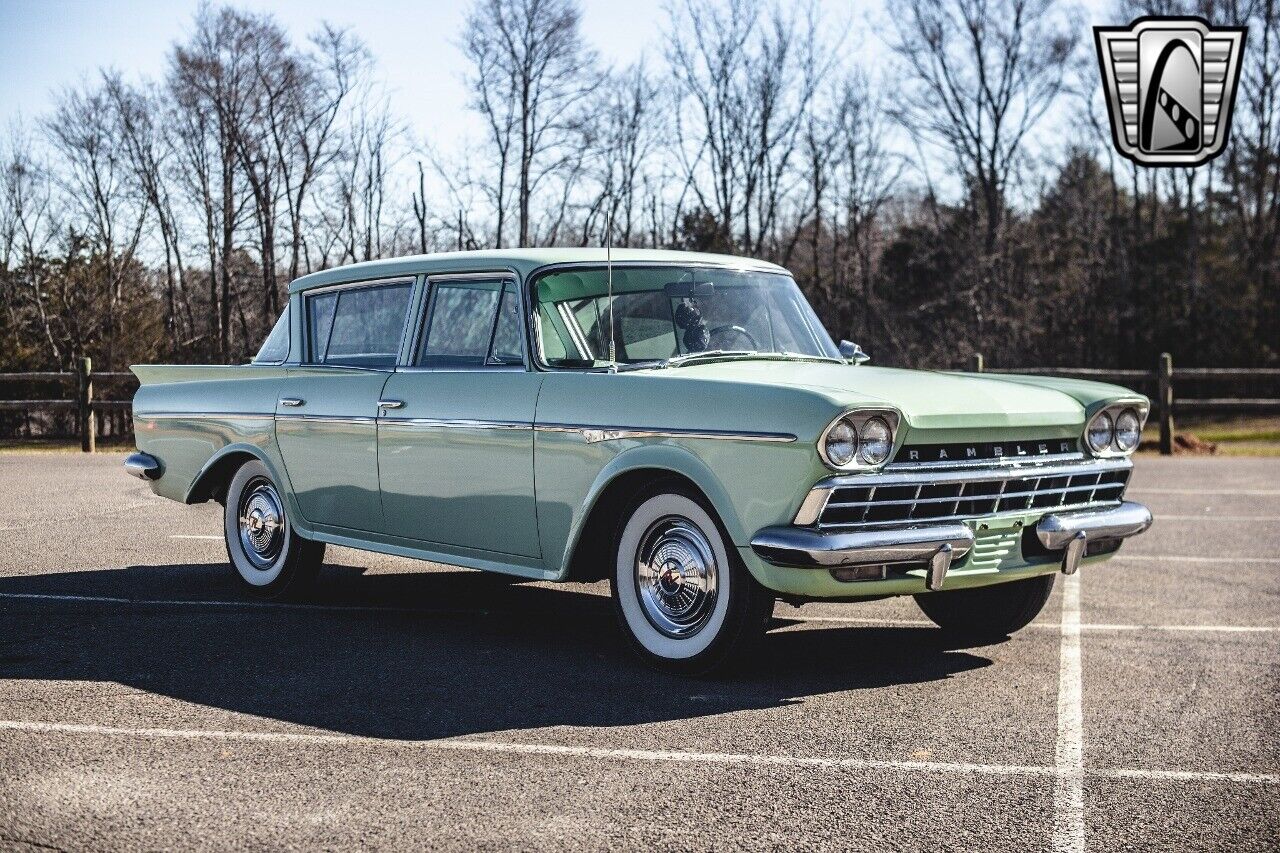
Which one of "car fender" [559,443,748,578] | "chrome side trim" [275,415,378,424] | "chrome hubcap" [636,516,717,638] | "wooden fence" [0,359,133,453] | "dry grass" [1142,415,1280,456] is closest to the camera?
"car fender" [559,443,748,578]

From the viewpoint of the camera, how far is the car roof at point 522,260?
247 inches

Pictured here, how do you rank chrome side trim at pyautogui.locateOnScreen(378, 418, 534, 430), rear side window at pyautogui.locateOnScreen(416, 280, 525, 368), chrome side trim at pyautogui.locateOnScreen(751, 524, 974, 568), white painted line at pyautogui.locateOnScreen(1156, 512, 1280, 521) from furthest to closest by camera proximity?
white painted line at pyautogui.locateOnScreen(1156, 512, 1280, 521) → rear side window at pyautogui.locateOnScreen(416, 280, 525, 368) → chrome side trim at pyautogui.locateOnScreen(378, 418, 534, 430) → chrome side trim at pyautogui.locateOnScreen(751, 524, 974, 568)

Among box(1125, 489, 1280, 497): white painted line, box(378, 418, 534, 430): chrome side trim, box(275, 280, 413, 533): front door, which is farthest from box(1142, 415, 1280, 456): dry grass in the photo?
box(378, 418, 534, 430): chrome side trim

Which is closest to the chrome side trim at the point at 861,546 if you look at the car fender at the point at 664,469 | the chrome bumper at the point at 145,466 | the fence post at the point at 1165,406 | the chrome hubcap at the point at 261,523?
the car fender at the point at 664,469

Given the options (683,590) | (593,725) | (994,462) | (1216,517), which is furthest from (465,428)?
(1216,517)

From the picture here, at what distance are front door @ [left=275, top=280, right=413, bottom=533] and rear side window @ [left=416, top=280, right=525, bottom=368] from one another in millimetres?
236

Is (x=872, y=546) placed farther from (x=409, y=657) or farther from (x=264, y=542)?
(x=264, y=542)

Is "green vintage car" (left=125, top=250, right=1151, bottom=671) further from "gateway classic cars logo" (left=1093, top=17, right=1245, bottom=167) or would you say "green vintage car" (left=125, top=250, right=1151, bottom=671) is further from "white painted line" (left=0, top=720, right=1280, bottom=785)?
"gateway classic cars logo" (left=1093, top=17, right=1245, bottom=167)

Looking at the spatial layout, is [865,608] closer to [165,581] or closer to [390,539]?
[390,539]

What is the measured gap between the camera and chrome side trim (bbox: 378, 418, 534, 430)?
19.6ft

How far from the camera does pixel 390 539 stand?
6.66 metres

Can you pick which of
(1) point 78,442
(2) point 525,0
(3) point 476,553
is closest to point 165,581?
(3) point 476,553

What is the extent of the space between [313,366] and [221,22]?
3199 centimetres

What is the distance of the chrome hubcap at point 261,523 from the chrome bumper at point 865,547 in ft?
11.0
